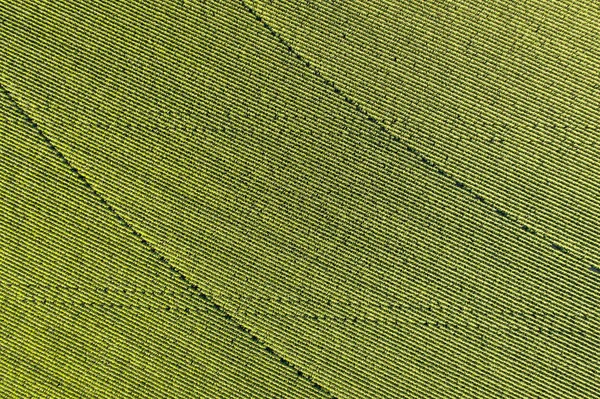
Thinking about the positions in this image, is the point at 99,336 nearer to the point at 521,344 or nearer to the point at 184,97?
the point at 184,97

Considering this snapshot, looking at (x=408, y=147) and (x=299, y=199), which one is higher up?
(x=408, y=147)

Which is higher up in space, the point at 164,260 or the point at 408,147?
the point at 408,147

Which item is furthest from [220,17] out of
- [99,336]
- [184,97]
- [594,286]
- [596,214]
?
[594,286]

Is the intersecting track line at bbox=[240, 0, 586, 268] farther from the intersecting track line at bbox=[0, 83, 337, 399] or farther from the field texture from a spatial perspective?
the intersecting track line at bbox=[0, 83, 337, 399]

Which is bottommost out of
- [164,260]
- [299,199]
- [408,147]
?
[164,260]

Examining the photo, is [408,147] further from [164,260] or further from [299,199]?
[164,260]

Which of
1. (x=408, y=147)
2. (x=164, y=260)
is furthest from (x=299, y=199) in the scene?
(x=164, y=260)
